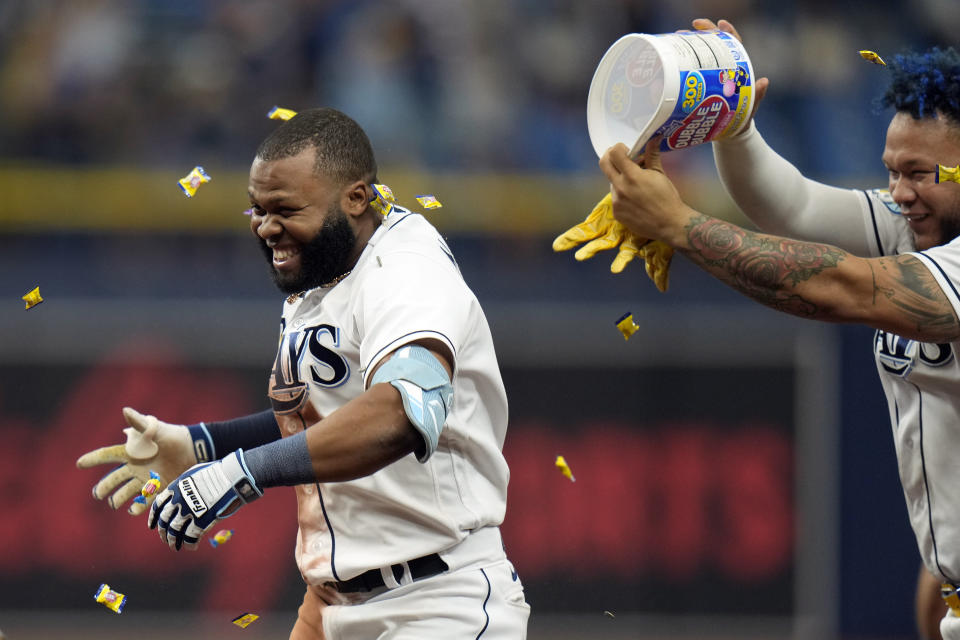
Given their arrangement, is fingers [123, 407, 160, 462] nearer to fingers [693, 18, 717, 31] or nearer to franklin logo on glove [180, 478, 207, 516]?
franklin logo on glove [180, 478, 207, 516]

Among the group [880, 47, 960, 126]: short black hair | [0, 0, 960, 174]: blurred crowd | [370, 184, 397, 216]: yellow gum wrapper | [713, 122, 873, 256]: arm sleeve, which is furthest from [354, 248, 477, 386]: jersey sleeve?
[0, 0, 960, 174]: blurred crowd

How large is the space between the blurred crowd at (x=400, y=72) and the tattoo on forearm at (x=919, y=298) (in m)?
5.33

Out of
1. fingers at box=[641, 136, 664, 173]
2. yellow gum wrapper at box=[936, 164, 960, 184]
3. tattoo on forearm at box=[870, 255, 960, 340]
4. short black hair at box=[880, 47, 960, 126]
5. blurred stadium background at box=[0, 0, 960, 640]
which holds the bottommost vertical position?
blurred stadium background at box=[0, 0, 960, 640]

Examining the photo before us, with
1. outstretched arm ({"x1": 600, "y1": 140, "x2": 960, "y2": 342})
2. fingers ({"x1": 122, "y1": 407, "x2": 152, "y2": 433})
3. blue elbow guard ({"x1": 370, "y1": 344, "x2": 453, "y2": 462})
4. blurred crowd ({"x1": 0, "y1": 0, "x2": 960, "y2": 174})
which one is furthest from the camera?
blurred crowd ({"x1": 0, "y1": 0, "x2": 960, "y2": 174})

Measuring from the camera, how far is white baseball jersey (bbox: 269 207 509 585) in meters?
3.29

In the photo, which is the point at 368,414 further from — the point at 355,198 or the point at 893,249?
the point at 893,249

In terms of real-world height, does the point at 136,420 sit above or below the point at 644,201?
below

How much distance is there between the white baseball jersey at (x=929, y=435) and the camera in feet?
12.1

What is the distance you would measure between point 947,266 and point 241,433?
6.92 feet

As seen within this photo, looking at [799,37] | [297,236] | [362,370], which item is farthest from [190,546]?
[799,37]

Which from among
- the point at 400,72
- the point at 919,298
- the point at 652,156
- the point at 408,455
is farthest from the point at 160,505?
the point at 400,72

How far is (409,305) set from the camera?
310cm

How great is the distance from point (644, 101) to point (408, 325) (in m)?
0.98

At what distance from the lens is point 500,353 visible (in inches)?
291
